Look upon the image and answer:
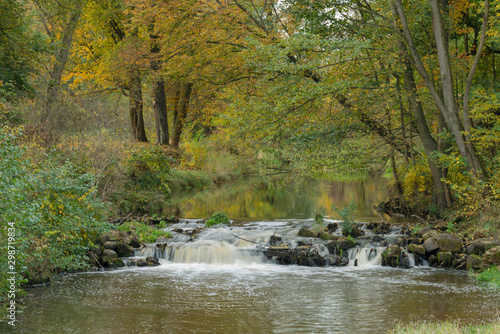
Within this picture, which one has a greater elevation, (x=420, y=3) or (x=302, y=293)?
(x=420, y=3)

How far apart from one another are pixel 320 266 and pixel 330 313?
14.1 feet

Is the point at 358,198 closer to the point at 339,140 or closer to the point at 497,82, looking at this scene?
the point at 339,140

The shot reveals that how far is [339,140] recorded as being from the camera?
55.8 feet

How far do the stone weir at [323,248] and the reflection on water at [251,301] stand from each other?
1.86 feet

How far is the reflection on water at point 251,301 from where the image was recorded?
7.93m

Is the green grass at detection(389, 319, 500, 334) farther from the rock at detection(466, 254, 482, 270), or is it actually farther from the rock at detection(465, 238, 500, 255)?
the rock at detection(465, 238, 500, 255)

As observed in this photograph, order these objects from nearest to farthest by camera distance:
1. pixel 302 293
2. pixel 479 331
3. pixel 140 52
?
pixel 479 331, pixel 302 293, pixel 140 52

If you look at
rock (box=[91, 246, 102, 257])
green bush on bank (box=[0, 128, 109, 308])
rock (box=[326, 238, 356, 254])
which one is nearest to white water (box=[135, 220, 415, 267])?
rock (box=[326, 238, 356, 254])

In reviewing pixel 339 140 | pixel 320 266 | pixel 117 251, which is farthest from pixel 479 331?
pixel 339 140

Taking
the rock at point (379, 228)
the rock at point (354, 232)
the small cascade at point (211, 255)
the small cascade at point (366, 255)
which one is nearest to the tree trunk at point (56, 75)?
the small cascade at point (211, 255)

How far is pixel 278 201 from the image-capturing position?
2670 cm

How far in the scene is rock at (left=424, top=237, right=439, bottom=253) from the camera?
1290cm

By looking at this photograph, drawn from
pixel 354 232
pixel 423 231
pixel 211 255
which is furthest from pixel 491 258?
pixel 211 255

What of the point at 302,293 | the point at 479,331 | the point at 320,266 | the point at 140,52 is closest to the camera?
the point at 479,331
